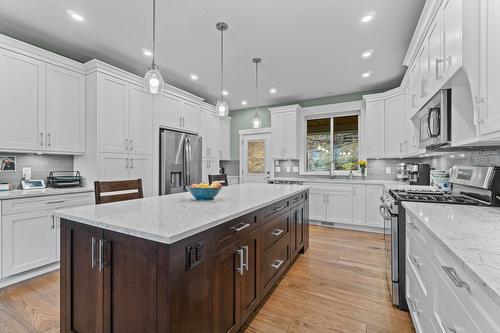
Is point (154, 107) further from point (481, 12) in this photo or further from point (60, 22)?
point (481, 12)

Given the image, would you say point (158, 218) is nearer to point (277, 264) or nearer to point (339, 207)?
point (277, 264)

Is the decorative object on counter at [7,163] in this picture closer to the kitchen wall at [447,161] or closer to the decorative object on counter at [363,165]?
the kitchen wall at [447,161]

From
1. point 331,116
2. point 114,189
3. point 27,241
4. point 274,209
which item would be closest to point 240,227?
point 274,209

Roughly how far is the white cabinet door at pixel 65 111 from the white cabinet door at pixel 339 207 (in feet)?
13.6

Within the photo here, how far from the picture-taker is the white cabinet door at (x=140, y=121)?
3.45 meters

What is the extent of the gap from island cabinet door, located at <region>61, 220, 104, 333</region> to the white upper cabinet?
4.30 metres

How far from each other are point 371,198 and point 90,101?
4.64 metres

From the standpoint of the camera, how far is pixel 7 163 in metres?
2.78

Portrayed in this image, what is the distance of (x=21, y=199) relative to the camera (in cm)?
238

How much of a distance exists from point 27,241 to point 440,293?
11.5ft

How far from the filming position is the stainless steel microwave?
174 centimetres

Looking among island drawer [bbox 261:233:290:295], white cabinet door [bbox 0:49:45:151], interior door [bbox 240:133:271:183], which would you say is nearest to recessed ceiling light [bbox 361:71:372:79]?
interior door [bbox 240:133:271:183]

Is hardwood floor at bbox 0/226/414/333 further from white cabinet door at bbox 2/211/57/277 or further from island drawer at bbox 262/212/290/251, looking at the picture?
island drawer at bbox 262/212/290/251

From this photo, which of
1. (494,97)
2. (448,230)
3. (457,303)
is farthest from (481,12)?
(457,303)
